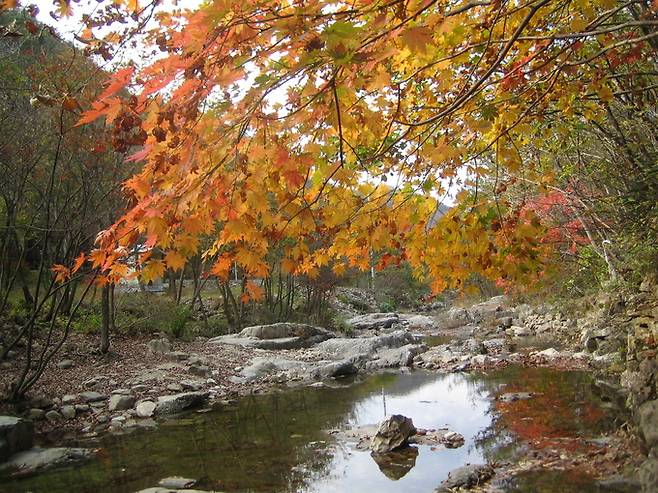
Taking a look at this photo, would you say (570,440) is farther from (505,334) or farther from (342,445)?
(505,334)

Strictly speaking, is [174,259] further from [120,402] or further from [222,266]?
[120,402]

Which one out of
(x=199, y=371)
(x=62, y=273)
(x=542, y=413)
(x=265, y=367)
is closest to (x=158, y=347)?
(x=199, y=371)

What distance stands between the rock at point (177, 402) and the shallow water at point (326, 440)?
1.34ft

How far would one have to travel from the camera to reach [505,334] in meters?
18.3

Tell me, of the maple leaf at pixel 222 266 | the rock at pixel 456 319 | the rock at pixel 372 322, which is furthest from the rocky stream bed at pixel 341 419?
the rock at pixel 372 322

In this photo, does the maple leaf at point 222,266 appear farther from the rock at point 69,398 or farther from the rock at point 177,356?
the rock at point 177,356

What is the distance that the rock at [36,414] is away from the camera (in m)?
7.95

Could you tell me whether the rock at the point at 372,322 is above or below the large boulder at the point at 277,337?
below

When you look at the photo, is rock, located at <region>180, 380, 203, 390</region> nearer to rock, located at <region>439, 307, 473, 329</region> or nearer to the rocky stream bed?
the rocky stream bed

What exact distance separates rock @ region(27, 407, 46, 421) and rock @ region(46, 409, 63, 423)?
0.07 metres

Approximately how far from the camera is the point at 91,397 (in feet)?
29.5

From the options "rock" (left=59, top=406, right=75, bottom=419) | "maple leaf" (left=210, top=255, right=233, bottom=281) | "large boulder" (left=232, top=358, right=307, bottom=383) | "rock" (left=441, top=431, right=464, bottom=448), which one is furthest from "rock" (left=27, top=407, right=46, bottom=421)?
"maple leaf" (left=210, top=255, right=233, bottom=281)

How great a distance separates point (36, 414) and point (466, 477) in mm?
6347

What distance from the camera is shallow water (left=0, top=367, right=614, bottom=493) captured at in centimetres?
579
